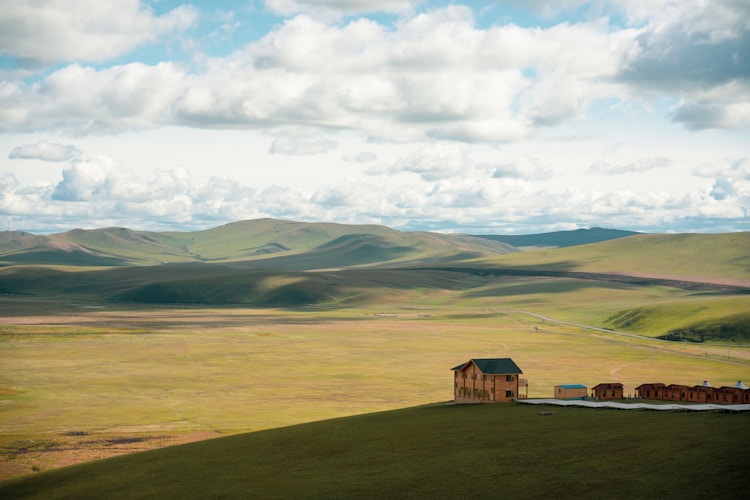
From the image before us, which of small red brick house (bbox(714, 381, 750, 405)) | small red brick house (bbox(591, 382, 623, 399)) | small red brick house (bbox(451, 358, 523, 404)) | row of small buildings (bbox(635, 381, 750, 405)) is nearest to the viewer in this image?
small red brick house (bbox(714, 381, 750, 405))

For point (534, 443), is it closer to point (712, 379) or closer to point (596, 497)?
point (596, 497)

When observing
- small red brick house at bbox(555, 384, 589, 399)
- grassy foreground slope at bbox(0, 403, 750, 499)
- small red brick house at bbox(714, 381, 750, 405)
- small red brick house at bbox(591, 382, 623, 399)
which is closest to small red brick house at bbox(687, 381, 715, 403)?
small red brick house at bbox(714, 381, 750, 405)

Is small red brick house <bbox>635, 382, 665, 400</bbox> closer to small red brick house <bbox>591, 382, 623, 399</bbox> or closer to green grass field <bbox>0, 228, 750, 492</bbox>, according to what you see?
small red brick house <bbox>591, 382, 623, 399</bbox>

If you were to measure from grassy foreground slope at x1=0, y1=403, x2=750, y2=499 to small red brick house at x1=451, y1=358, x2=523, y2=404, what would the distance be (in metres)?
4.50

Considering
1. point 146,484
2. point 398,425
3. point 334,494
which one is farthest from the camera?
point 398,425

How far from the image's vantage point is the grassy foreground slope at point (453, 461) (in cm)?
4875

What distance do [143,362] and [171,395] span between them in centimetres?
4715

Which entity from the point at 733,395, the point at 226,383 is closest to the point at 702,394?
the point at 733,395

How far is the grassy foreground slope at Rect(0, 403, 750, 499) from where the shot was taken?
160 feet

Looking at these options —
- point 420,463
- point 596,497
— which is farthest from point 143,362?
point 596,497

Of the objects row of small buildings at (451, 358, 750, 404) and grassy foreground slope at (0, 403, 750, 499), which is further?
row of small buildings at (451, 358, 750, 404)

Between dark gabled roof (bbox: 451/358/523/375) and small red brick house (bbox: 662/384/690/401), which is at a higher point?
dark gabled roof (bbox: 451/358/523/375)

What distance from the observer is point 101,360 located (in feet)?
580

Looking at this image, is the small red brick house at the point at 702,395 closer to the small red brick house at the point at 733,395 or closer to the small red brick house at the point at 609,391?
the small red brick house at the point at 733,395
